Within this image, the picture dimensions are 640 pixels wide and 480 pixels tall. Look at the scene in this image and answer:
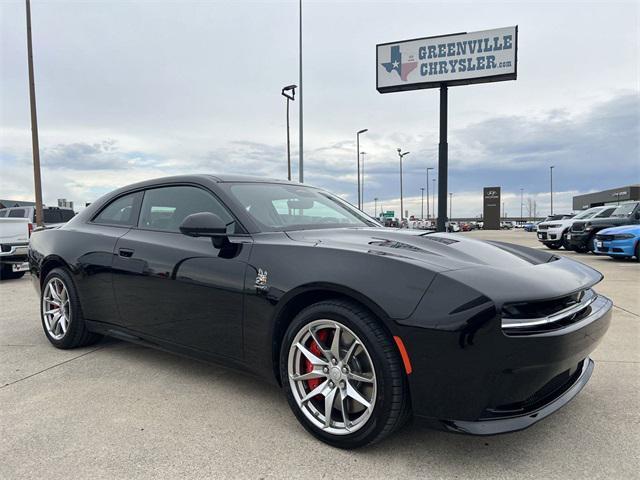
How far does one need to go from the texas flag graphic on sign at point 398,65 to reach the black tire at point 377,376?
1872 cm

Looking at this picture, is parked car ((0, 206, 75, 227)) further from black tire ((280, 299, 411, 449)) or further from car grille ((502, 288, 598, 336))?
car grille ((502, 288, 598, 336))

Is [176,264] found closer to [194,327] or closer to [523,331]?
[194,327]

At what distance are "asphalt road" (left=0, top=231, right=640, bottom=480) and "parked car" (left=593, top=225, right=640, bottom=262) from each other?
30.2ft

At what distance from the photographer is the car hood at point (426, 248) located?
2.24 m

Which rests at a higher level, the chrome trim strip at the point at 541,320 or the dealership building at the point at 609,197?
the dealership building at the point at 609,197

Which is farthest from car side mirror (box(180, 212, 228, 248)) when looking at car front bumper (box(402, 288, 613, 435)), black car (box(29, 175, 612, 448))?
car front bumper (box(402, 288, 613, 435))

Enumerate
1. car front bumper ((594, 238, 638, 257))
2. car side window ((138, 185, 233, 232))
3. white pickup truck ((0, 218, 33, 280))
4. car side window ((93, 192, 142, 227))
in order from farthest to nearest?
1. car front bumper ((594, 238, 638, 257))
2. white pickup truck ((0, 218, 33, 280))
3. car side window ((93, 192, 142, 227))
4. car side window ((138, 185, 233, 232))

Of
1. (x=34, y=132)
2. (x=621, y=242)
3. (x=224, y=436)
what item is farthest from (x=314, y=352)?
(x=34, y=132)

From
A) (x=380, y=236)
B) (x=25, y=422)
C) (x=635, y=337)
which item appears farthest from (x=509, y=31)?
(x=25, y=422)

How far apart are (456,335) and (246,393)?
5.18 ft

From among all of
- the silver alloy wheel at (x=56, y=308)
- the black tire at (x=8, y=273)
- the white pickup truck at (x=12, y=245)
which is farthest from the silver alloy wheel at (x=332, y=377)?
the black tire at (x=8, y=273)

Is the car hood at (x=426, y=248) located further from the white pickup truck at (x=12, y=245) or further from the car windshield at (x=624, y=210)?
the car windshield at (x=624, y=210)

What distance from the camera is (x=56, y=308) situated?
406 cm

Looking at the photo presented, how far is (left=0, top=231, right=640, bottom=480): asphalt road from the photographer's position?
2.08 m
